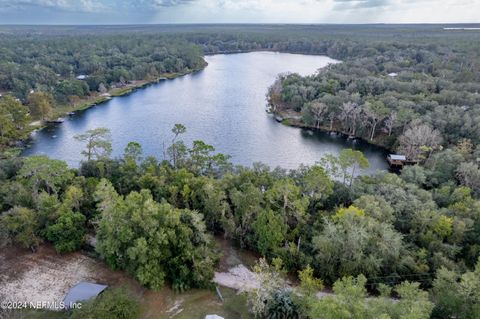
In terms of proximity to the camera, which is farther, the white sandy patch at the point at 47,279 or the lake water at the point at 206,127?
the lake water at the point at 206,127

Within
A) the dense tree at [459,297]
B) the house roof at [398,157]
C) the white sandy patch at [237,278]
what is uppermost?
the dense tree at [459,297]

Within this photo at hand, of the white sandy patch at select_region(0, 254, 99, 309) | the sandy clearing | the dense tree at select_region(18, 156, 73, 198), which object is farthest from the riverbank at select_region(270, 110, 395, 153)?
the white sandy patch at select_region(0, 254, 99, 309)

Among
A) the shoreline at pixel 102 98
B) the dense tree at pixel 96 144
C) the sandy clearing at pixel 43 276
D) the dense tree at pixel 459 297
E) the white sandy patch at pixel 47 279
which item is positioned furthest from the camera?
the shoreline at pixel 102 98

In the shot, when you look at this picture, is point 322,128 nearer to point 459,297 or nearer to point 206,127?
point 206,127

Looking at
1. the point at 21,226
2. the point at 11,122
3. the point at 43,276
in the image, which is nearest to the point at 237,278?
the point at 43,276

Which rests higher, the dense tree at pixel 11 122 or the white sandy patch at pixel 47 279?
the dense tree at pixel 11 122

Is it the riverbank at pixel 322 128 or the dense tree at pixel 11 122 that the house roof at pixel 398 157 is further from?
the dense tree at pixel 11 122

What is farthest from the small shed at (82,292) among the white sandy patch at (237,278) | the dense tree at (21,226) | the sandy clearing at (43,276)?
the white sandy patch at (237,278)
